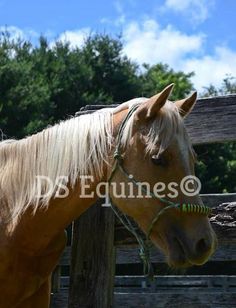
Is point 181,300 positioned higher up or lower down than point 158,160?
lower down

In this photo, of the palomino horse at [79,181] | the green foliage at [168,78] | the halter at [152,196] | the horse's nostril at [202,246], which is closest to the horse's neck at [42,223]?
the palomino horse at [79,181]

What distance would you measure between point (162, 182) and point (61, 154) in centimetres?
62

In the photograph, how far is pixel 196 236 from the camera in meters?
2.81

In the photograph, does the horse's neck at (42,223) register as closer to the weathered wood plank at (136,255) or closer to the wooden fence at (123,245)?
the wooden fence at (123,245)

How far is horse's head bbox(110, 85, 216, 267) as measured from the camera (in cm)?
285

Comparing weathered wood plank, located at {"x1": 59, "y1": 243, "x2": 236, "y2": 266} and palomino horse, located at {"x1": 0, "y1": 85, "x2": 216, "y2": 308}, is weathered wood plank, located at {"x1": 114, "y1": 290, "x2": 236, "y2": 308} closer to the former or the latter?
weathered wood plank, located at {"x1": 59, "y1": 243, "x2": 236, "y2": 266}

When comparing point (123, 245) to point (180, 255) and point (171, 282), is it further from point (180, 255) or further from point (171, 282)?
point (171, 282)

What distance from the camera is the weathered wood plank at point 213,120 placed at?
11.8 ft

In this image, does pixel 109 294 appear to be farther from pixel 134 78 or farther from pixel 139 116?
pixel 134 78

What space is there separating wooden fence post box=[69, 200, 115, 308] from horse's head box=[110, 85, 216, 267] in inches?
28.9

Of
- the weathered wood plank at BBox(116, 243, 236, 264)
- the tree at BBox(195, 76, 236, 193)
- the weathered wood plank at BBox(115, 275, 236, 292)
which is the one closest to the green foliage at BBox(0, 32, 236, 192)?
the tree at BBox(195, 76, 236, 193)

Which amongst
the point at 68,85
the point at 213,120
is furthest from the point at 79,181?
the point at 68,85

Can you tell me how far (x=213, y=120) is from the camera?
3654 millimetres

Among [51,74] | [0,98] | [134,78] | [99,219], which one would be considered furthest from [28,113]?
[99,219]
